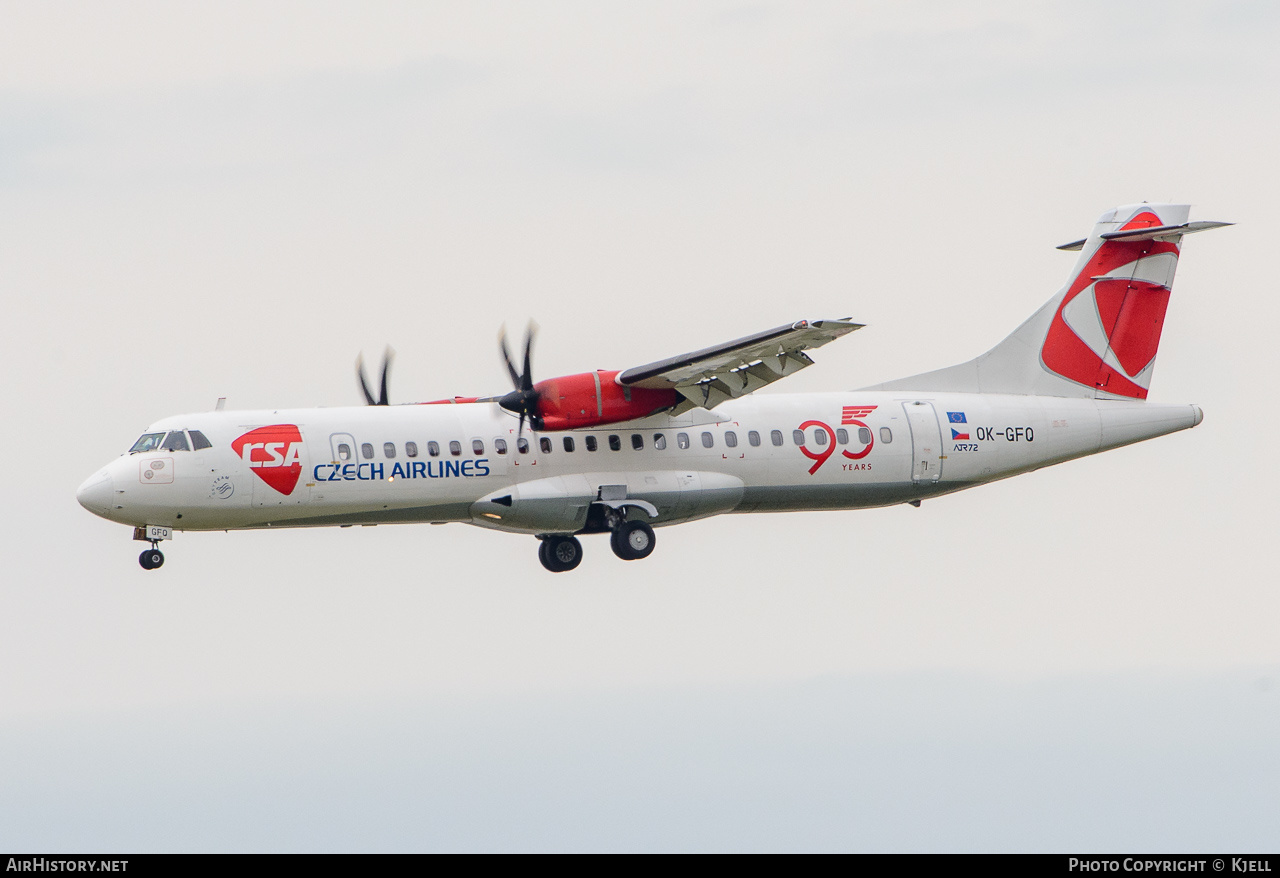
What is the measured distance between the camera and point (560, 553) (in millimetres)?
31953

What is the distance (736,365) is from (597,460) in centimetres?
312

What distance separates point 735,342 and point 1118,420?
30.9 feet

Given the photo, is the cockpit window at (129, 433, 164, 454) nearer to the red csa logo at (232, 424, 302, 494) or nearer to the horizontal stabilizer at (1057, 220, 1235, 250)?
the red csa logo at (232, 424, 302, 494)

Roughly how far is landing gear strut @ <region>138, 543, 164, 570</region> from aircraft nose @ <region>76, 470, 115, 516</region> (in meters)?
0.97

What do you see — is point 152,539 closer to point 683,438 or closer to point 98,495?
point 98,495

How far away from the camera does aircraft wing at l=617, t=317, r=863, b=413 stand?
1101 inches

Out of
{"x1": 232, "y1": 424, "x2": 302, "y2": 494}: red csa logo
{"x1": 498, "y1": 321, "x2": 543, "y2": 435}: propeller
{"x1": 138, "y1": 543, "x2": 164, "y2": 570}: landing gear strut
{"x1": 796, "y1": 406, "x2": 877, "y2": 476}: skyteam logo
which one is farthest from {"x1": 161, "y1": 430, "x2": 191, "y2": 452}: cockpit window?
{"x1": 796, "y1": 406, "x2": 877, "y2": 476}: skyteam logo

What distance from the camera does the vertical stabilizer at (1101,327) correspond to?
111ft

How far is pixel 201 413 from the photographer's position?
97.6ft

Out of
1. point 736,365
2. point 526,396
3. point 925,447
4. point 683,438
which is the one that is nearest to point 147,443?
point 526,396

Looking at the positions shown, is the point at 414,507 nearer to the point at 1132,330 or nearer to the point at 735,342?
the point at 735,342

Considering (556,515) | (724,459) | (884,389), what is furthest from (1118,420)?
(556,515)

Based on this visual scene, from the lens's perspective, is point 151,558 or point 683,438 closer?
point 151,558

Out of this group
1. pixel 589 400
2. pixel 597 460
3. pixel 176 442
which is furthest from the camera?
pixel 597 460
